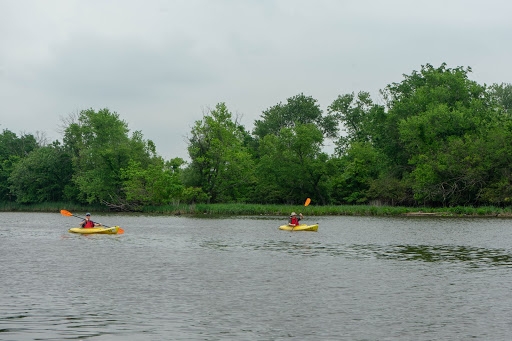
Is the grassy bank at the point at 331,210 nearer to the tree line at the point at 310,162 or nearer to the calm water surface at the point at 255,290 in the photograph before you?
the tree line at the point at 310,162

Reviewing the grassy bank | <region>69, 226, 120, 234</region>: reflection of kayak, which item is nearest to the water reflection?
<region>69, 226, 120, 234</region>: reflection of kayak

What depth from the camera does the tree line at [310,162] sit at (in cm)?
6825

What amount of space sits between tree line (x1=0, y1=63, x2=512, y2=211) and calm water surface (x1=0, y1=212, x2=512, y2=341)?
34.0m

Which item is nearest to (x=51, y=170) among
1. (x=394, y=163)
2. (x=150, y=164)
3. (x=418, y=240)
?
(x=150, y=164)

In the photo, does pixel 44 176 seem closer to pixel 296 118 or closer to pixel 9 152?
pixel 9 152

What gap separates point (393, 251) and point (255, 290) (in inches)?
529

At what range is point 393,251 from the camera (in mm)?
30500

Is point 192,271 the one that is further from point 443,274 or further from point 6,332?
point 6,332

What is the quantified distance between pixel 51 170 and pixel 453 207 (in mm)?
53262

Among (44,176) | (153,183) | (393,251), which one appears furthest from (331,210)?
(44,176)

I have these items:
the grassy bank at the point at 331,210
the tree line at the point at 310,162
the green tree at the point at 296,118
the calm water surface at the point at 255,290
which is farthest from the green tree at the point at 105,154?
the calm water surface at the point at 255,290

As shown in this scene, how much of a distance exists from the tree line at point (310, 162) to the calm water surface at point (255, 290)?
112ft

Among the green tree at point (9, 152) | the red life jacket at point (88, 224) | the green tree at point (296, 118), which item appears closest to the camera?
the red life jacket at point (88, 224)

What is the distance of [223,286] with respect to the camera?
63.4ft
